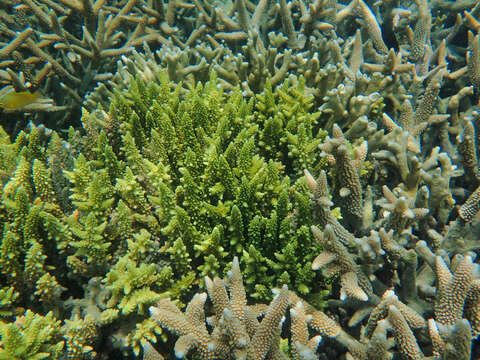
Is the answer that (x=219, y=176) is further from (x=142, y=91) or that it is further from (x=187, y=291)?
(x=142, y=91)

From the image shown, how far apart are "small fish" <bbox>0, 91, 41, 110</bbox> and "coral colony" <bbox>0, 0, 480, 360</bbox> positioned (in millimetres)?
45

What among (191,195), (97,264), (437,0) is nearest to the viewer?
(97,264)

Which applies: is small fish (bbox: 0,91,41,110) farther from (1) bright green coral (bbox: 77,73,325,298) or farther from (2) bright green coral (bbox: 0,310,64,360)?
(2) bright green coral (bbox: 0,310,64,360)

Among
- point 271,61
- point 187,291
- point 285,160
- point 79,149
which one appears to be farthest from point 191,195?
point 271,61

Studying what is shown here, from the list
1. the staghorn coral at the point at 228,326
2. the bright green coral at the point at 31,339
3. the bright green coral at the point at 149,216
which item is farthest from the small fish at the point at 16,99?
the staghorn coral at the point at 228,326

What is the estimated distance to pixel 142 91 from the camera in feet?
10.7

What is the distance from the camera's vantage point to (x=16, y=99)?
3.55 meters

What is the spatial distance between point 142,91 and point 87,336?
7.63ft

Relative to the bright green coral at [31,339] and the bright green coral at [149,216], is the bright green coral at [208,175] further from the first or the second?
the bright green coral at [31,339]

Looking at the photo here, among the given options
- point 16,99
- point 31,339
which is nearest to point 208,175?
point 31,339

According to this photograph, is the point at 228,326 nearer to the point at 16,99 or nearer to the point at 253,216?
the point at 253,216

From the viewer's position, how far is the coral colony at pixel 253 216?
2039 mm

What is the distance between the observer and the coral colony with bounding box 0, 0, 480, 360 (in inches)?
80.3

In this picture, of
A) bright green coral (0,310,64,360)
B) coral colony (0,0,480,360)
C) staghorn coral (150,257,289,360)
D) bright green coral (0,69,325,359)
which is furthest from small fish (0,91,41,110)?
staghorn coral (150,257,289,360)
